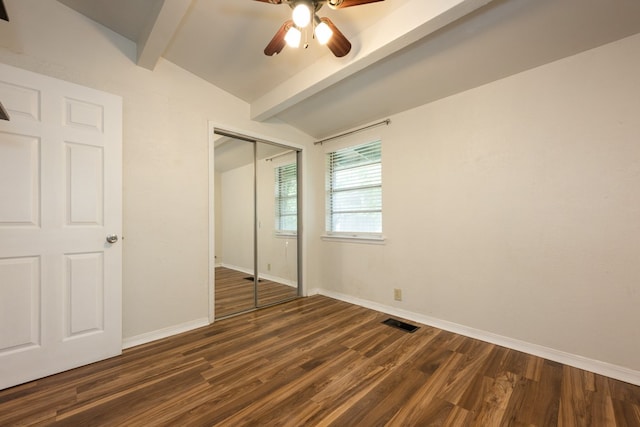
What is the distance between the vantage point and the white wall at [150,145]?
2067mm

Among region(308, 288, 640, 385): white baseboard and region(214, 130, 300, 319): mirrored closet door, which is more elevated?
region(214, 130, 300, 319): mirrored closet door

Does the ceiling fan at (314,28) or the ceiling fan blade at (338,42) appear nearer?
the ceiling fan at (314,28)

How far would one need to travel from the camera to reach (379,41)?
2021mm

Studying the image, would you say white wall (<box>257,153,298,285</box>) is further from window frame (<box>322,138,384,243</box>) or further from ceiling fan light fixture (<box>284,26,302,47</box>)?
ceiling fan light fixture (<box>284,26,302,47</box>)

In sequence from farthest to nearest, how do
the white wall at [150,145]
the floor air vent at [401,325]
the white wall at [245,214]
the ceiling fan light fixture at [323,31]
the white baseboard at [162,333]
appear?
the white wall at [245,214] → the floor air vent at [401,325] → the white baseboard at [162,333] → the white wall at [150,145] → the ceiling fan light fixture at [323,31]

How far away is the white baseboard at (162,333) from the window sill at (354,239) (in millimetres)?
1885

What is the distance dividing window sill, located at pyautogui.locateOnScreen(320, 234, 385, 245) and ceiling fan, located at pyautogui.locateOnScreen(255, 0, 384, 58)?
2115 mm

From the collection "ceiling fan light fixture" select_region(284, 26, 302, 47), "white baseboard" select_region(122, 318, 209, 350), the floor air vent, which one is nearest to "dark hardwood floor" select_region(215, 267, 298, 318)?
"white baseboard" select_region(122, 318, 209, 350)

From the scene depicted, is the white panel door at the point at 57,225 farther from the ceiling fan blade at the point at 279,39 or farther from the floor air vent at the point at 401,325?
the floor air vent at the point at 401,325

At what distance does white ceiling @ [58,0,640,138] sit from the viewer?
1.78 meters

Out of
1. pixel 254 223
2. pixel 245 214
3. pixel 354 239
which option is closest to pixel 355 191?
pixel 354 239

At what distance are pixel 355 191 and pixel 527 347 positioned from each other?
2384 millimetres

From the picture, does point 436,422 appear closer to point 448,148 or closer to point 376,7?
point 448,148

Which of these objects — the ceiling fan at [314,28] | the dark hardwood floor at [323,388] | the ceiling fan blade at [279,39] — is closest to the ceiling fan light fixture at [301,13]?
the ceiling fan at [314,28]
